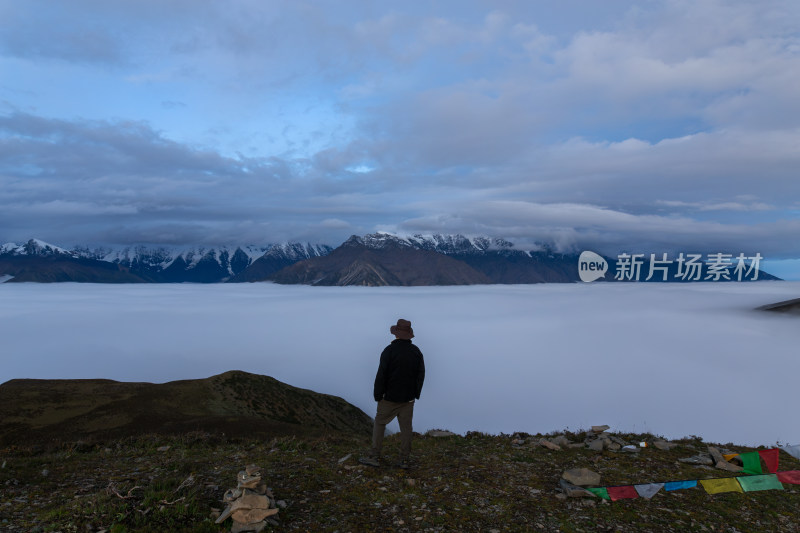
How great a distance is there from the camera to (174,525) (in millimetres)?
8477

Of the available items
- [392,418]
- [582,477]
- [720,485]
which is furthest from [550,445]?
[392,418]

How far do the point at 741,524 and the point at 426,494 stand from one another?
7.55m

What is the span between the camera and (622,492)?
36.3 ft

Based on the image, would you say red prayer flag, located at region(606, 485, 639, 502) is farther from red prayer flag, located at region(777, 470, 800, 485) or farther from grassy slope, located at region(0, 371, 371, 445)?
grassy slope, located at region(0, 371, 371, 445)

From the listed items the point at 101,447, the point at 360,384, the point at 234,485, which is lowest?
the point at 360,384

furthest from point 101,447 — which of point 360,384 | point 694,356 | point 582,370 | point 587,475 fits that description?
point 694,356

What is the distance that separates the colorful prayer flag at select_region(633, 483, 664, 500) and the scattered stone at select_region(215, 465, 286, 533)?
9574 millimetres

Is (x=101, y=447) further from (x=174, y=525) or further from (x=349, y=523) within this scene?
(x=349, y=523)

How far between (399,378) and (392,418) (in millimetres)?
1389

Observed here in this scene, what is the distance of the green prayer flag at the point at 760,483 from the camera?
38.9ft

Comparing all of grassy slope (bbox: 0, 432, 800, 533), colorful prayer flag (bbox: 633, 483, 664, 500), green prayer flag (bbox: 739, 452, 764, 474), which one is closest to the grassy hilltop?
grassy slope (bbox: 0, 432, 800, 533)

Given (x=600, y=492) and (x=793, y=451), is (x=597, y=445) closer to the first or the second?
(x=600, y=492)

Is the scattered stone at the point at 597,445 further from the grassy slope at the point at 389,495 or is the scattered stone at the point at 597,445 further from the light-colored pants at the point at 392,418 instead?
the light-colored pants at the point at 392,418

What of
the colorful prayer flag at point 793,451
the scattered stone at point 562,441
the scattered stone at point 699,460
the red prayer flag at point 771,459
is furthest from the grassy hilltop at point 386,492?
the red prayer flag at point 771,459
